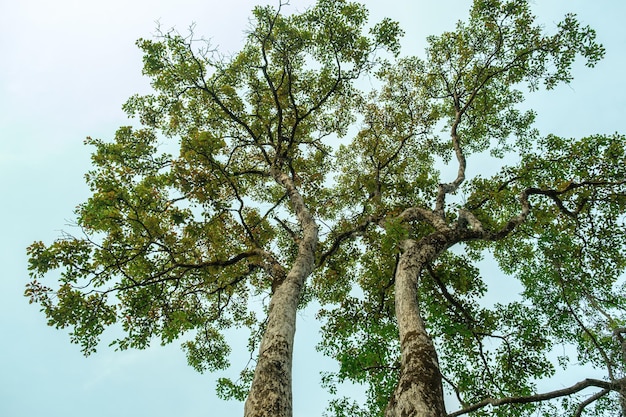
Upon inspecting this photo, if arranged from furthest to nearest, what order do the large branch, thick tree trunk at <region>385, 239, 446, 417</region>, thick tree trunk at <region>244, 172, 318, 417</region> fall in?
the large branch
thick tree trunk at <region>244, 172, 318, 417</region>
thick tree trunk at <region>385, 239, 446, 417</region>

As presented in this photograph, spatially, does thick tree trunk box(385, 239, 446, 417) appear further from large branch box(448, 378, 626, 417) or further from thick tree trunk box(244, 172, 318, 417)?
thick tree trunk box(244, 172, 318, 417)

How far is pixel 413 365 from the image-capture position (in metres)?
5.37

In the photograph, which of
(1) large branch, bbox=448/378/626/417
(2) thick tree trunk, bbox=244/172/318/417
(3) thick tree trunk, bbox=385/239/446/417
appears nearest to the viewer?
(3) thick tree trunk, bbox=385/239/446/417

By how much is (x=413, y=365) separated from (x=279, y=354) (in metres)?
2.54

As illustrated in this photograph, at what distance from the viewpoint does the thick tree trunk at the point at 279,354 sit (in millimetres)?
5496

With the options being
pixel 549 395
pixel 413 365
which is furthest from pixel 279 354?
pixel 549 395

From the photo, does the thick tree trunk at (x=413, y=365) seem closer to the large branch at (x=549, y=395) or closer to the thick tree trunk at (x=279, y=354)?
the large branch at (x=549, y=395)

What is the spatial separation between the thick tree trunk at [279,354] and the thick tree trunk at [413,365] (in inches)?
71.3

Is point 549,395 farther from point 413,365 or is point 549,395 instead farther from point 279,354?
point 279,354

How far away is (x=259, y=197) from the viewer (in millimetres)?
17531

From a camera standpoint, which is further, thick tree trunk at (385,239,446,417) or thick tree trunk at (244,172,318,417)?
thick tree trunk at (244,172,318,417)

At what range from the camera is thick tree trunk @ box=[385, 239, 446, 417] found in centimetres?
473

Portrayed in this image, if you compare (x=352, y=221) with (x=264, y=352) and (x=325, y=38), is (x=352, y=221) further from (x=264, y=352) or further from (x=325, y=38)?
(x=264, y=352)

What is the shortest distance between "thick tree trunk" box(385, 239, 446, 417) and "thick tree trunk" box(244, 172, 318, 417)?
181 centimetres
